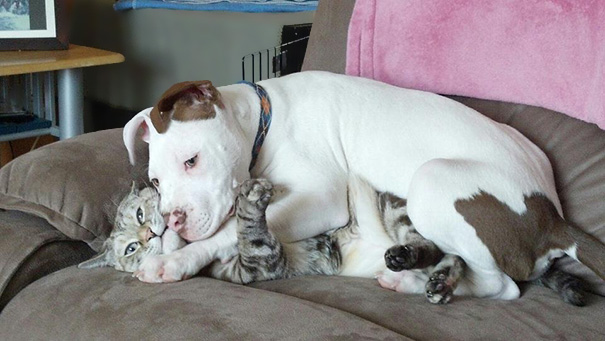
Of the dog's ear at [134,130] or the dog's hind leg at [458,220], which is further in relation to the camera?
the dog's ear at [134,130]

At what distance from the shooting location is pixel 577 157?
1589mm

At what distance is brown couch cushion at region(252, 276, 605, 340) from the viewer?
4.05 ft

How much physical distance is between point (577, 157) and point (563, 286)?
32cm

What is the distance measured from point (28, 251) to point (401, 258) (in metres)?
0.74

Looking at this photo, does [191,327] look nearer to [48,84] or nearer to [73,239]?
[73,239]

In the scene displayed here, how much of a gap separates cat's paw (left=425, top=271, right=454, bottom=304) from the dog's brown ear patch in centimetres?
55

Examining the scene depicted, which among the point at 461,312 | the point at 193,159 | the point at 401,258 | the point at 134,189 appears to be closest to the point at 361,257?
the point at 401,258

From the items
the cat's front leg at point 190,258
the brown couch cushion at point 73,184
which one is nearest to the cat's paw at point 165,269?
the cat's front leg at point 190,258

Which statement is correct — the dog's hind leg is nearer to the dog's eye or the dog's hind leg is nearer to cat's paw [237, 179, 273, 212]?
cat's paw [237, 179, 273, 212]

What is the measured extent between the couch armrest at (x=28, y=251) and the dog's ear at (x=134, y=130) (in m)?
0.23

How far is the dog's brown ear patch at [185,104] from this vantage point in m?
1.44

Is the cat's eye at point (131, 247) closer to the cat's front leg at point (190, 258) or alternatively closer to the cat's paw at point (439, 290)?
the cat's front leg at point (190, 258)

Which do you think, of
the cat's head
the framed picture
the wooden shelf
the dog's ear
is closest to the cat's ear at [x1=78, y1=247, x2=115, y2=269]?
the cat's head

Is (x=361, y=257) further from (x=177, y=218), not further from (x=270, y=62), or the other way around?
(x=270, y=62)
